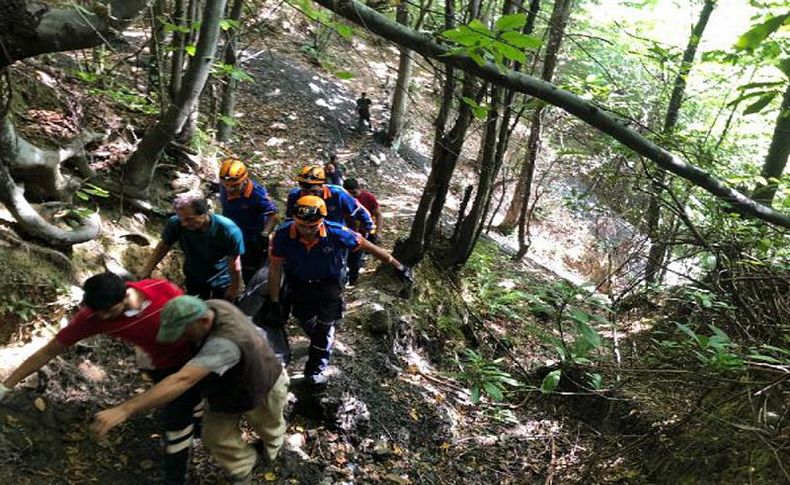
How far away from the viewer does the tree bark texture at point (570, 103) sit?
2.34 m

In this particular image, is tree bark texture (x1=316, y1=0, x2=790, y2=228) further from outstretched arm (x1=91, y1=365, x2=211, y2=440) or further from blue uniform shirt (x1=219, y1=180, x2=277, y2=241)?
blue uniform shirt (x1=219, y1=180, x2=277, y2=241)

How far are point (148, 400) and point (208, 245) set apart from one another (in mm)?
2128

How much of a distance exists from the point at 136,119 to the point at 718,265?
7295 mm

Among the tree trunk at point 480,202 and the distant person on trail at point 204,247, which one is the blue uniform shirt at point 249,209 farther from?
the tree trunk at point 480,202

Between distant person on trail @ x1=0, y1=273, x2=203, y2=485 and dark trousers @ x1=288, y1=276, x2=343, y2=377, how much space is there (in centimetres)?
143

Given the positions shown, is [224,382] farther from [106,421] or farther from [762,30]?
[762,30]

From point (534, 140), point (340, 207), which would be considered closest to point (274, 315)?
point (340, 207)

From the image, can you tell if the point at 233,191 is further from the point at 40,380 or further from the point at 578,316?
the point at 578,316

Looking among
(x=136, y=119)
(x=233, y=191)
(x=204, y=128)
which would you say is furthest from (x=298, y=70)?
(x=233, y=191)

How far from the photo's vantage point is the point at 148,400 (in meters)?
2.78

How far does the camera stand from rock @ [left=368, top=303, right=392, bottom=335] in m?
6.90

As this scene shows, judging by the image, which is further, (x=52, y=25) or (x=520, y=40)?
(x=52, y=25)

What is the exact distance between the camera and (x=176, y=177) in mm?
7457

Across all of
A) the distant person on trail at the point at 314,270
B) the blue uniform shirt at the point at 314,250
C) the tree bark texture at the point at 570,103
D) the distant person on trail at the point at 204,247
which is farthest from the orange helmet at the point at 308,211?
the tree bark texture at the point at 570,103
